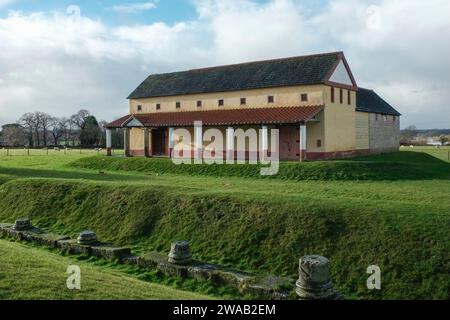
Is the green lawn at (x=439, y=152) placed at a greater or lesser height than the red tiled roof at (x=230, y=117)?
lesser

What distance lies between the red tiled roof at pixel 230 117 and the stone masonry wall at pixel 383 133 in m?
10.9

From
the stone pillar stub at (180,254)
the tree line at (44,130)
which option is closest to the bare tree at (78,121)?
the tree line at (44,130)

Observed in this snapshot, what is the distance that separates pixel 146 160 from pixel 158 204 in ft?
53.0

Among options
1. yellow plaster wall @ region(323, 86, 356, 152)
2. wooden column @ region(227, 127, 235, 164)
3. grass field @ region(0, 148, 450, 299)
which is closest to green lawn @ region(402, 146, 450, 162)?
yellow plaster wall @ region(323, 86, 356, 152)

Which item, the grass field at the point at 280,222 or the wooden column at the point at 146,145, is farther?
the wooden column at the point at 146,145

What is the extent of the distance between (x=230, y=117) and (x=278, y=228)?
805 inches

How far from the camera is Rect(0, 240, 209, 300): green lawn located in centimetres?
795

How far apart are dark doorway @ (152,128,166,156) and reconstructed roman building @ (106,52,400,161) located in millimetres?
85

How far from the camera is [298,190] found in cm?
1886

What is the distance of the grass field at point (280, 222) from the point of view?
36.2ft

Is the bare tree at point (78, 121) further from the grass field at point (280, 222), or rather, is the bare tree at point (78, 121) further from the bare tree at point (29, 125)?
the grass field at point (280, 222)

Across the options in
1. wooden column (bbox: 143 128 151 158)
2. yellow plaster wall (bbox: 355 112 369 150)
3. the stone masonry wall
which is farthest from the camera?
the stone masonry wall

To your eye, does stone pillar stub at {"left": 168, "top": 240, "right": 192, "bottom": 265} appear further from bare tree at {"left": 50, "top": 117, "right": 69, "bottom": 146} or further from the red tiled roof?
bare tree at {"left": 50, "top": 117, "right": 69, "bottom": 146}

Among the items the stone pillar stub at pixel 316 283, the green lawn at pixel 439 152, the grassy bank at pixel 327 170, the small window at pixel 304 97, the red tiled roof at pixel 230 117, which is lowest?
the stone pillar stub at pixel 316 283
